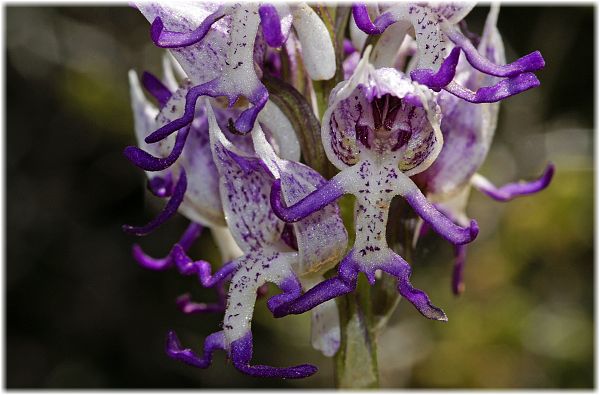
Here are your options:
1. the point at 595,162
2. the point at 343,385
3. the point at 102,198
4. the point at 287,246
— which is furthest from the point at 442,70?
the point at 102,198

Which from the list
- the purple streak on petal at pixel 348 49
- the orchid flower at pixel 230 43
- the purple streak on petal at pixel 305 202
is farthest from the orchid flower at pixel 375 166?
the purple streak on petal at pixel 348 49

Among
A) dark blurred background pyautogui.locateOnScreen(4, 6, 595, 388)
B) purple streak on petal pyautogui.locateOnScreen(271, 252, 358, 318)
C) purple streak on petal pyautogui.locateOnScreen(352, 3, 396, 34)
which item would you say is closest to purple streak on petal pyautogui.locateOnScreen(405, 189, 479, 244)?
purple streak on petal pyautogui.locateOnScreen(271, 252, 358, 318)

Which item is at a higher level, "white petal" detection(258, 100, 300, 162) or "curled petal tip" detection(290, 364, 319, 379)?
"white petal" detection(258, 100, 300, 162)

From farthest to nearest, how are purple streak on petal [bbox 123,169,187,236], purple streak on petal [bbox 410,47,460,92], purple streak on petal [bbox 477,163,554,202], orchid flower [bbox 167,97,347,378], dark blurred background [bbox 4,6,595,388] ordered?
dark blurred background [bbox 4,6,595,388], purple streak on petal [bbox 477,163,554,202], purple streak on petal [bbox 123,169,187,236], orchid flower [bbox 167,97,347,378], purple streak on petal [bbox 410,47,460,92]

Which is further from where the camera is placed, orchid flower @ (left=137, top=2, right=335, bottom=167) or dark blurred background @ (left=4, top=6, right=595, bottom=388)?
dark blurred background @ (left=4, top=6, right=595, bottom=388)

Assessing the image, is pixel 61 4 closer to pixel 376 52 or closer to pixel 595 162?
pixel 595 162

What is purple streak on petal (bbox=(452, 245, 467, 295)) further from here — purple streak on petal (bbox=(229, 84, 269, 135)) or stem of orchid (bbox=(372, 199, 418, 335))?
purple streak on petal (bbox=(229, 84, 269, 135))

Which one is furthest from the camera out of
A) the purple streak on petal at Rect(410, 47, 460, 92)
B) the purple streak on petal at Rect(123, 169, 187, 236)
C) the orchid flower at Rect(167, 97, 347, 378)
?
the purple streak on petal at Rect(123, 169, 187, 236)
